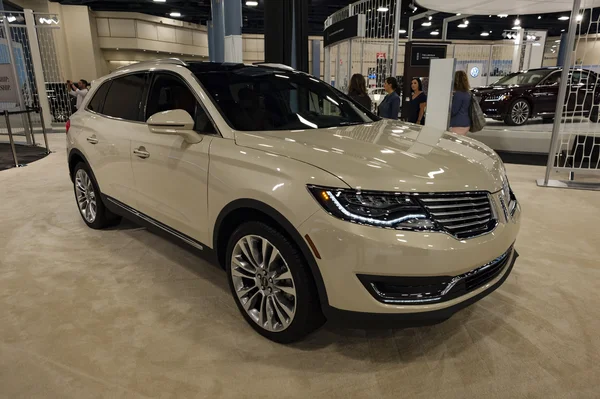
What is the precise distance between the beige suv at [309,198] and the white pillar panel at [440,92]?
3591 millimetres

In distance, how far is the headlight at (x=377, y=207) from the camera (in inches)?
70.6

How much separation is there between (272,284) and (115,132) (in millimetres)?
1955

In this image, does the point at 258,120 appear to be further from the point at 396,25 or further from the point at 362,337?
the point at 396,25

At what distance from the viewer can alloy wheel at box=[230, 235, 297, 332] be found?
6.94 ft

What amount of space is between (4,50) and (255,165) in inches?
496

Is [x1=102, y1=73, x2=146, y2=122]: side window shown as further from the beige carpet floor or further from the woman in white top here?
the woman in white top

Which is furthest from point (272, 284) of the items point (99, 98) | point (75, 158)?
point (75, 158)

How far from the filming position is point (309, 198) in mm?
1854

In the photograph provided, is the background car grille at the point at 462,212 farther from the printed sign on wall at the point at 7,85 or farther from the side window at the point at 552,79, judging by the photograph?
the printed sign on wall at the point at 7,85

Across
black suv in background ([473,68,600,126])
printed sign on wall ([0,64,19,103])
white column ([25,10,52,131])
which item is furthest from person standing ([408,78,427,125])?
white column ([25,10,52,131])

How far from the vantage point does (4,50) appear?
37.0 ft

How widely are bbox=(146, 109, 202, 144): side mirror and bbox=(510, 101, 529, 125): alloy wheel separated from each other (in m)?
9.16

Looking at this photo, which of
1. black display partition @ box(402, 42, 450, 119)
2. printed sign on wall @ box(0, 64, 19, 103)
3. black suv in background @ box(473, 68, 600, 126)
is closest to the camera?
black display partition @ box(402, 42, 450, 119)

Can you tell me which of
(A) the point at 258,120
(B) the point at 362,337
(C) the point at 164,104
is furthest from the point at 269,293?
(C) the point at 164,104
